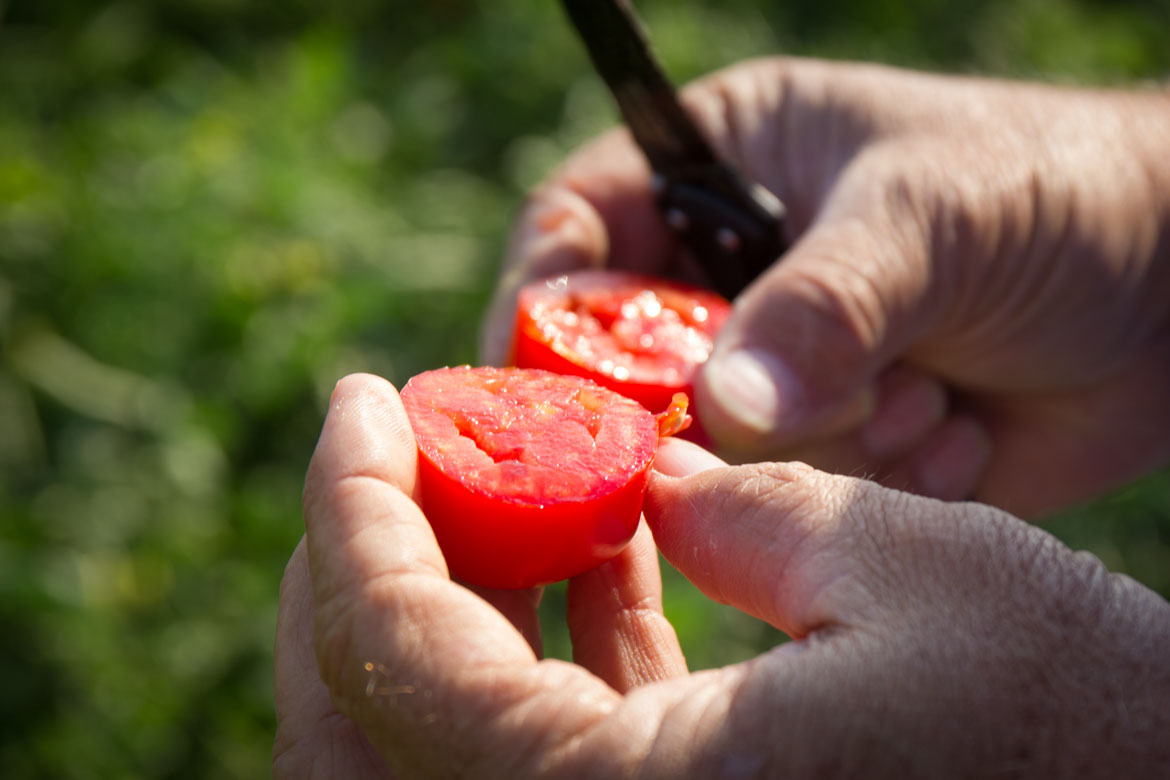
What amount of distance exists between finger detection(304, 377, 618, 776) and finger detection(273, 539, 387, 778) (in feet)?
0.56

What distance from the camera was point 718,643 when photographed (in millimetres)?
2773

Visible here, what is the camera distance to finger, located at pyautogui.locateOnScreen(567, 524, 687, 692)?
4.66ft

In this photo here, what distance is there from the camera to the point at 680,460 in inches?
56.8

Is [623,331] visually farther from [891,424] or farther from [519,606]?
[891,424]

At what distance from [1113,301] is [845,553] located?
153cm

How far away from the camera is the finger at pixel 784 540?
111 cm

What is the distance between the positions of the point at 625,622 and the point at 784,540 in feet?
1.21

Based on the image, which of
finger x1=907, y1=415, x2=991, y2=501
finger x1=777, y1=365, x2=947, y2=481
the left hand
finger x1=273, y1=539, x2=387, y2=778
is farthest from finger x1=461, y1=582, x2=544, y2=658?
finger x1=907, y1=415, x2=991, y2=501

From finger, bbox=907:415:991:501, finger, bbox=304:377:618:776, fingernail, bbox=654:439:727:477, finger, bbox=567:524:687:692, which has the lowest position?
finger, bbox=907:415:991:501

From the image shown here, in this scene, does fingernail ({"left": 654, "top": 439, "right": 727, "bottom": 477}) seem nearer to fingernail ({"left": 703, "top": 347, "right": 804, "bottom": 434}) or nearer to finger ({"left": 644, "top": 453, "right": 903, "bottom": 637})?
finger ({"left": 644, "top": 453, "right": 903, "bottom": 637})

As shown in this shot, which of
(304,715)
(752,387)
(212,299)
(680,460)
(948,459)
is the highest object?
(680,460)

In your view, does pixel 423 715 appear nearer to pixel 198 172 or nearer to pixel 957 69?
pixel 198 172

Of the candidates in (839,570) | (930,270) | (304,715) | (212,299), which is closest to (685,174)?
(930,270)

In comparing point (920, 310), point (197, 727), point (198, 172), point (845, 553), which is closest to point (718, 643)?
point (920, 310)
